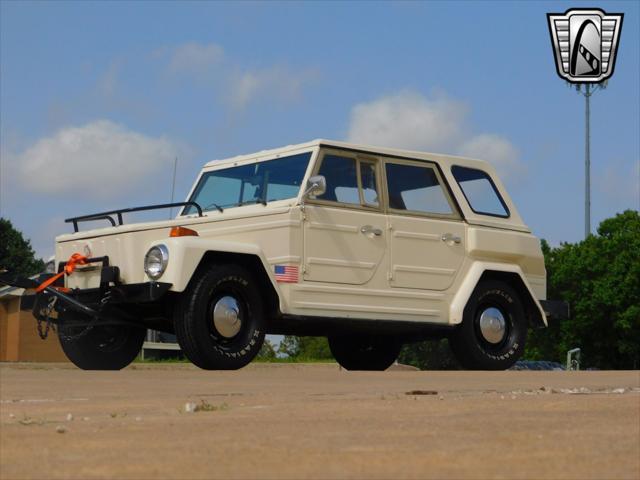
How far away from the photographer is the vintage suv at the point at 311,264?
1099 cm

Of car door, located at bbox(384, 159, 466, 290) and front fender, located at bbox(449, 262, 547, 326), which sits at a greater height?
car door, located at bbox(384, 159, 466, 290)

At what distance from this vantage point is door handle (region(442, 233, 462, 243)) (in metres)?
13.0

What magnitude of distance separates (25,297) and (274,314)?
2.47 m

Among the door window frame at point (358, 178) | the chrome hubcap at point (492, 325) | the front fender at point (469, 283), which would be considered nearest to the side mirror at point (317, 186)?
the door window frame at point (358, 178)

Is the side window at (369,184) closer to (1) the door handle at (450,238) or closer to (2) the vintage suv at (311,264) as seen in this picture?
(2) the vintage suv at (311,264)

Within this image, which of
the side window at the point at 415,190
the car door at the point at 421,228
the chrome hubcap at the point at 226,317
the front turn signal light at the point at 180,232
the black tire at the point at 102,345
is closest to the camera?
the chrome hubcap at the point at 226,317

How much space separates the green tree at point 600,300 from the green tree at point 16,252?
89.3 feet

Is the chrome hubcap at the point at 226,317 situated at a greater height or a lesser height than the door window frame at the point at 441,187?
lesser

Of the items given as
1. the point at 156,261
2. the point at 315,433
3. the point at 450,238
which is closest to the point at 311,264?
the point at 156,261

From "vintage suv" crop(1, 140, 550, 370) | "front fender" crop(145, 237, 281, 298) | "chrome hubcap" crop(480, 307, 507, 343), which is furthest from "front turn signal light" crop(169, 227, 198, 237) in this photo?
"chrome hubcap" crop(480, 307, 507, 343)

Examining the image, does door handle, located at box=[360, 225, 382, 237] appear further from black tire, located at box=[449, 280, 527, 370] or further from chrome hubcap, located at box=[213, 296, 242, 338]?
chrome hubcap, located at box=[213, 296, 242, 338]

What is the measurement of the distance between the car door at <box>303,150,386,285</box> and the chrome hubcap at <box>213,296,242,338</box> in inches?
38.6

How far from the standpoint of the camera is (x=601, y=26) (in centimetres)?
4788

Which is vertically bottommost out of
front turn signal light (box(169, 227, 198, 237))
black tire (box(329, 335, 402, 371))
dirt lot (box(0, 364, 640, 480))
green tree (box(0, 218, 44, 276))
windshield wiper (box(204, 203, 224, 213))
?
dirt lot (box(0, 364, 640, 480))
